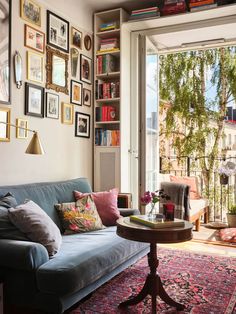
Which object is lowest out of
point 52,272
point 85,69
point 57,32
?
point 52,272

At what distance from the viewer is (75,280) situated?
6.82 feet

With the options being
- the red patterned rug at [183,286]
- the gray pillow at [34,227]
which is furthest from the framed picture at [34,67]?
the red patterned rug at [183,286]

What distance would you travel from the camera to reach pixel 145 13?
4.18 m

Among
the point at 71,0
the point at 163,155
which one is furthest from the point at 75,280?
the point at 163,155

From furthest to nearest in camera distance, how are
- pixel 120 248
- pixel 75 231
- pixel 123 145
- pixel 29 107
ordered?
pixel 123 145 → pixel 29 107 → pixel 75 231 → pixel 120 248

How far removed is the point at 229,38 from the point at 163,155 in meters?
2.48

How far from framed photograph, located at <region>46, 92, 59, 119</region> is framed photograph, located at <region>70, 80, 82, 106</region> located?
29 cm

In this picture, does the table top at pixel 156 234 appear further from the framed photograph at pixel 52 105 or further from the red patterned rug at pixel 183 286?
the framed photograph at pixel 52 105

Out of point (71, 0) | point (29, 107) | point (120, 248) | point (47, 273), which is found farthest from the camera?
point (71, 0)

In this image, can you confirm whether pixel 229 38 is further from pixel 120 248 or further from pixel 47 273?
pixel 47 273

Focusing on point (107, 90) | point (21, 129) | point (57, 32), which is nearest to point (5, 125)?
point (21, 129)

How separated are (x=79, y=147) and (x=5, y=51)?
1478mm

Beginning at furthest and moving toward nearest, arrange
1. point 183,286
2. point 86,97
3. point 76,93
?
point 86,97 < point 76,93 < point 183,286

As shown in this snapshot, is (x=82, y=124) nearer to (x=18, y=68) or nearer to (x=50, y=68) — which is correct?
(x=50, y=68)
